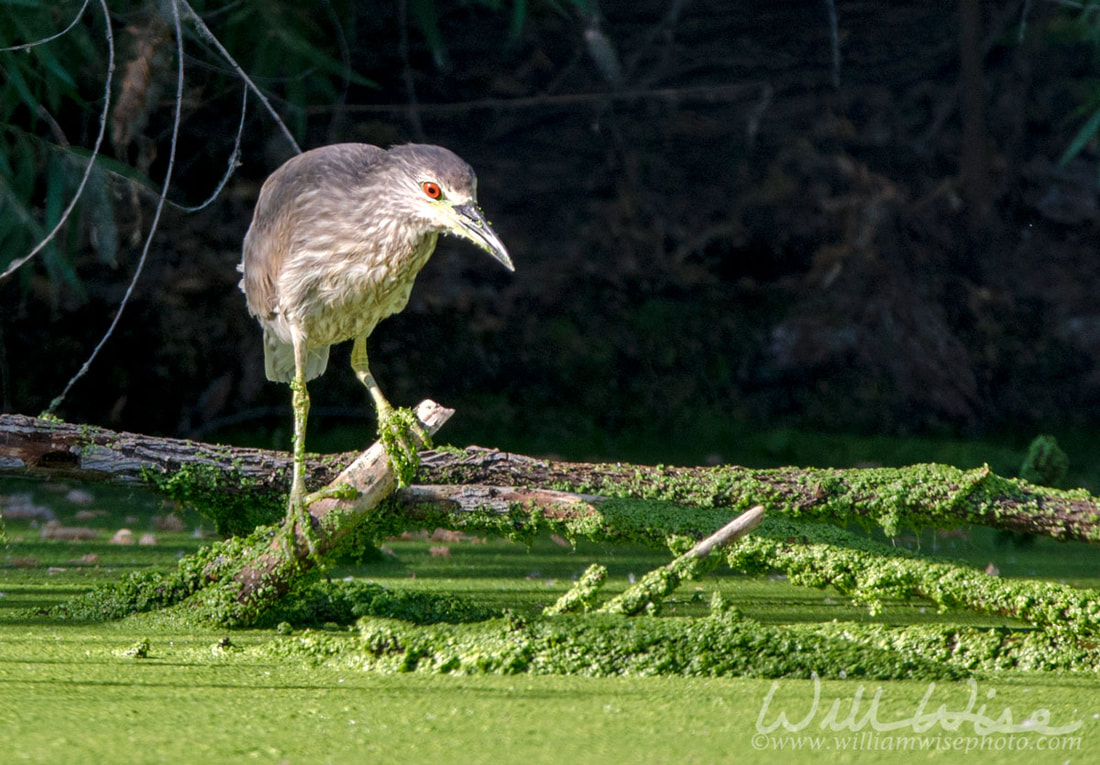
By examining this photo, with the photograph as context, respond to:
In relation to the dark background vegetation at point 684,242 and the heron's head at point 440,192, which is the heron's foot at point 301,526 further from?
the dark background vegetation at point 684,242

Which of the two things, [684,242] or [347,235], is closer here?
[347,235]

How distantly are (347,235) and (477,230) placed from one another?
38cm

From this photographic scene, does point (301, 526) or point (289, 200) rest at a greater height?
point (289, 200)

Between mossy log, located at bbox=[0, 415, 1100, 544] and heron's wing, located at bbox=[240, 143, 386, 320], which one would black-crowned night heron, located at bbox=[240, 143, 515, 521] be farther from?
mossy log, located at bbox=[0, 415, 1100, 544]

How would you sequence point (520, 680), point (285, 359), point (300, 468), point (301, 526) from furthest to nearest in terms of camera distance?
point (285, 359) → point (300, 468) → point (301, 526) → point (520, 680)

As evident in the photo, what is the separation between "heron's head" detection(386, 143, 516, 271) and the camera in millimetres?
2049

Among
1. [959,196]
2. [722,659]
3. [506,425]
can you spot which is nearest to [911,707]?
[722,659]

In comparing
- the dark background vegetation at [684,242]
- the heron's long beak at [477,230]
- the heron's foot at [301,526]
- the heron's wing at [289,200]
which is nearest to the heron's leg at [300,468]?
the heron's foot at [301,526]

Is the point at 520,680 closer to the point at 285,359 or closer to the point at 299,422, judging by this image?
the point at 299,422

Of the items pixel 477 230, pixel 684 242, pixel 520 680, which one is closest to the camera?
pixel 520 680

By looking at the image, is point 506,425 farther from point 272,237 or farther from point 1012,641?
point 1012,641

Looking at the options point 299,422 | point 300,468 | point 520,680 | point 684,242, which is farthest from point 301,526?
point 684,242

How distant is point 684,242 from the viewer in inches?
207

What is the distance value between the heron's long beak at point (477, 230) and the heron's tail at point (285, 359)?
2.29 feet
